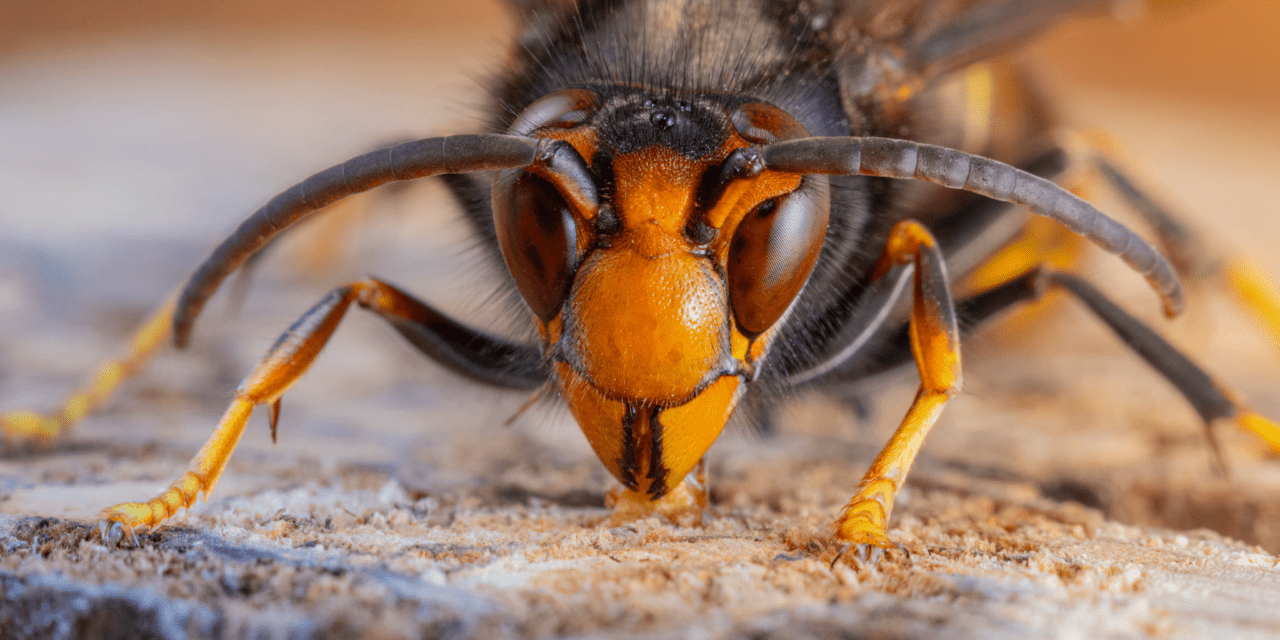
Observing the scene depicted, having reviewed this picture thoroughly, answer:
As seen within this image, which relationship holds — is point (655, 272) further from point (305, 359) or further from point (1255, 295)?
point (1255, 295)

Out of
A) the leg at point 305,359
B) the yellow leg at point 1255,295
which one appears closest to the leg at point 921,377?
the leg at point 305,359

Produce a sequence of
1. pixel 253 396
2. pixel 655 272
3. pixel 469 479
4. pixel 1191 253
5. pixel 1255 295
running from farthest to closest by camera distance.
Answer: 1. pixel 1255 295
2. pixel 1191 253
3. pixel 469 479
4. pixel 253 396
5. pixel 655 272

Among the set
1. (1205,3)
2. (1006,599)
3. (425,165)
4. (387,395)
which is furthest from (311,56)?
(1006,599)

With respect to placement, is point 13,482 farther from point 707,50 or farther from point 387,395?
point 707,50

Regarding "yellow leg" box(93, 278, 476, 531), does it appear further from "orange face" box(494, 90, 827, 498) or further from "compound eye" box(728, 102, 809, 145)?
"compound eye" box(728, 102, 809, 145)

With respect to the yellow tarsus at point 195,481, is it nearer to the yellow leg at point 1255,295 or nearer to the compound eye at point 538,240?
the compound eye at point 538,240

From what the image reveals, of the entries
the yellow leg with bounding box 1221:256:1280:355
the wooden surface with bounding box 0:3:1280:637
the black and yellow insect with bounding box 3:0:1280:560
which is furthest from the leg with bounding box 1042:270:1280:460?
the yellow leg with bounding box 1221:256:1280:355

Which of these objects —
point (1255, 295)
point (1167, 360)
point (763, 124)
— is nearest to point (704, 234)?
point (763, 124)

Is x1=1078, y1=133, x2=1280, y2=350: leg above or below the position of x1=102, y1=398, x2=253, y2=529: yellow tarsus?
Answer: above

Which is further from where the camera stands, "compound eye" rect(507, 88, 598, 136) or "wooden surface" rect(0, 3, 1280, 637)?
"compound eye" rect(507, 88, 598, 136)
